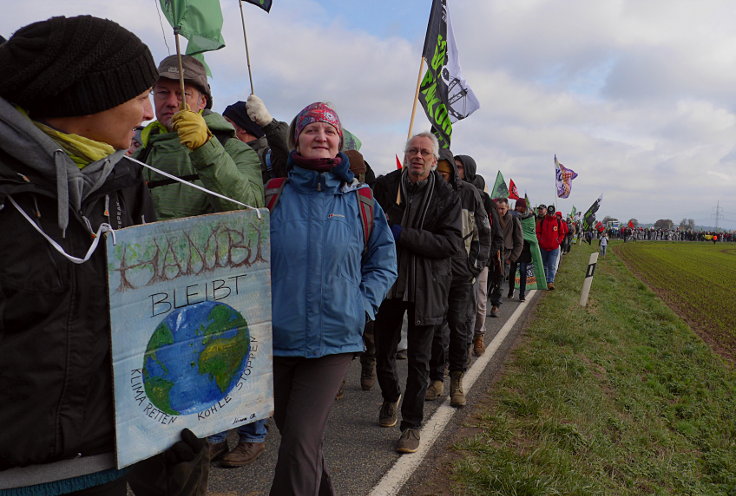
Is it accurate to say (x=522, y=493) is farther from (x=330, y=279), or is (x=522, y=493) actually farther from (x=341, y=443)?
(x=330, y=279)

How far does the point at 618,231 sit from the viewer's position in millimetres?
107750

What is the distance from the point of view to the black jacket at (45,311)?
1.24m

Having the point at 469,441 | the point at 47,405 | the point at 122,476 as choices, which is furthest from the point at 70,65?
the point at 469,441

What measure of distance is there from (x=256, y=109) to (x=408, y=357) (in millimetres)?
2084

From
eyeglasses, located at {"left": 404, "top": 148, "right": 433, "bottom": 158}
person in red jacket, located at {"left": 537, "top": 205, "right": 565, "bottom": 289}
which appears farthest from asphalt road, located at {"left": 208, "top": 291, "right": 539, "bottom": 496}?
person in red jacket, located at {"left": 537, "top": 205, "right": 565, "bottom": 289}

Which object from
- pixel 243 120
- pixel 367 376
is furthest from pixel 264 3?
pixel 367 376

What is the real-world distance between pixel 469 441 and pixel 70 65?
3.55 m

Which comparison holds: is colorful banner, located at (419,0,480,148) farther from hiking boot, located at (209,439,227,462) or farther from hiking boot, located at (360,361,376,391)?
hiking boot, located at (209,439,227,462)

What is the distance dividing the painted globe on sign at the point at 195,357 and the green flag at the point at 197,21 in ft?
5.22

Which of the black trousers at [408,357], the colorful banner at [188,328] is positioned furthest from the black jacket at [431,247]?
the colorful banner at [188,328]

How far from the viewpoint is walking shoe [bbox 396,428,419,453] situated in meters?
3.71

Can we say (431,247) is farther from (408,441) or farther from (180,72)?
(180,72)

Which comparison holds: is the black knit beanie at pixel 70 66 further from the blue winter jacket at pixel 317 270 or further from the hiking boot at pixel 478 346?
the hiking boot at pixel 478 346

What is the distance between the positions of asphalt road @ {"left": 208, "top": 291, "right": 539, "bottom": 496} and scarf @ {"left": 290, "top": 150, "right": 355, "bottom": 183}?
1919 mm
